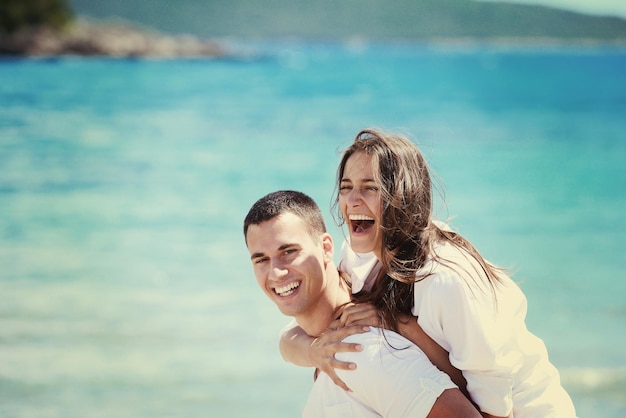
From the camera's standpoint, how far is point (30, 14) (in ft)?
176

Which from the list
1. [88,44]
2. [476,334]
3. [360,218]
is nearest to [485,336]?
[476,334]

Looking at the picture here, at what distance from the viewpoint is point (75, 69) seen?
36.1 meters

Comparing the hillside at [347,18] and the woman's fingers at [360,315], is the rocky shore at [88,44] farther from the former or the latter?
the hillside at [347,18]

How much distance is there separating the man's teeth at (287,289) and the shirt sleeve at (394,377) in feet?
1.11

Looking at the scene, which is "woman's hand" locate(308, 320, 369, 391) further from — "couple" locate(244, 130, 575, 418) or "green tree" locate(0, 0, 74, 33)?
"green tree" locate(0, 0, 74, 33)

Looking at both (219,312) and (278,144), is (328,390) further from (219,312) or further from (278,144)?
(278,144)

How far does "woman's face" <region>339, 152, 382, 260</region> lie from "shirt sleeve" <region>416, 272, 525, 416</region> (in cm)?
31

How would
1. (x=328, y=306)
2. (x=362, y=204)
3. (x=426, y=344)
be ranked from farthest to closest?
(x=328, y=306)
(x=362, y=204)
(x=426, y=344)

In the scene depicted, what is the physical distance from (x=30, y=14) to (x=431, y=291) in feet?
179

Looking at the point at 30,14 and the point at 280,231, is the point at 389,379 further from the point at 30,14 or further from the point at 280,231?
the point at 30,14

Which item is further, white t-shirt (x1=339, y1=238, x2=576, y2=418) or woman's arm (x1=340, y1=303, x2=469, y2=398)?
woman's arm (x1=340, y1=303, x2=469, y2=398)

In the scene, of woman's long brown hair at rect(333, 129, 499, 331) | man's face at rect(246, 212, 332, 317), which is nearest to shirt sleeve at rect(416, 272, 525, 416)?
woman's long brown hair at rect(333, 129, 499, 331)

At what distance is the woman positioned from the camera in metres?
2.80

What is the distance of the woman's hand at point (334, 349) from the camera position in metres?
2.97
